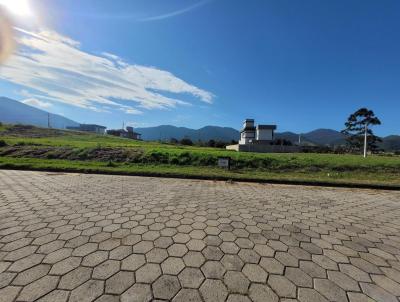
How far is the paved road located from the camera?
198cm

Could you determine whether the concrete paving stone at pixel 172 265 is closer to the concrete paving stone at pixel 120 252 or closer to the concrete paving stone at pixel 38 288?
the concrete paving stone at pixel 120 252

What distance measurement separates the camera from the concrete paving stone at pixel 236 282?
1992 mm

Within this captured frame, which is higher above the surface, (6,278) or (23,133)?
(23,133)

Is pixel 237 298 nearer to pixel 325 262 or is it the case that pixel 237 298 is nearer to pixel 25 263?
pixel 325 262

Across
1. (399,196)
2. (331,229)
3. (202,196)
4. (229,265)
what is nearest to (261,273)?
(229,265)

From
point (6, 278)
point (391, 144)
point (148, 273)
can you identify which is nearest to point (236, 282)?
point (148, 273)

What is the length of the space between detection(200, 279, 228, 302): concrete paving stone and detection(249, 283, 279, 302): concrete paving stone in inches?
10.2

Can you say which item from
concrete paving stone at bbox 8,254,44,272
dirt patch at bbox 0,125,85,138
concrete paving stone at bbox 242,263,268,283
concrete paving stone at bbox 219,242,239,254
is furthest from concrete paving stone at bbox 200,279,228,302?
dirt patch at bbox 0,125,85,138

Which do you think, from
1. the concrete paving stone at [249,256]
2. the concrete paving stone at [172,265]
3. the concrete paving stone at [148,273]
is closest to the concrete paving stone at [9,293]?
the concrete paving stone at [148,273]

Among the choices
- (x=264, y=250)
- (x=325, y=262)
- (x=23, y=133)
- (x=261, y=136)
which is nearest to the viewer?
(x=325, y=262)

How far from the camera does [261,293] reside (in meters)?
1.96

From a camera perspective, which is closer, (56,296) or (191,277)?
(56,296)

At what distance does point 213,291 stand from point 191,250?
29.9 inches

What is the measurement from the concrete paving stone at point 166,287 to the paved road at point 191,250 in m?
0.01
